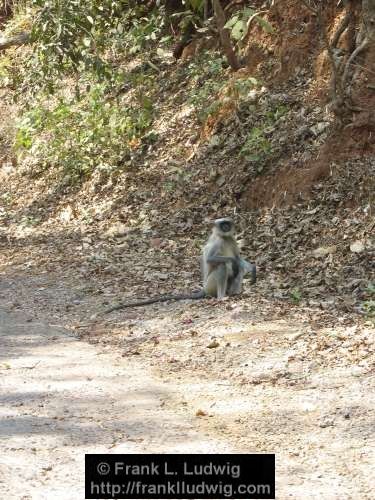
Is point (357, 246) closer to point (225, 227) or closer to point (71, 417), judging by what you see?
point (225, 227)

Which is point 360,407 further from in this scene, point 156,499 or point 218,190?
point 218,190

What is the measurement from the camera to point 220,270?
28.5 ft

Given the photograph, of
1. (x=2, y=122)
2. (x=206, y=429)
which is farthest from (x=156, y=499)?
(x=2, y=122)

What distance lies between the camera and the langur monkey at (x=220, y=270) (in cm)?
871

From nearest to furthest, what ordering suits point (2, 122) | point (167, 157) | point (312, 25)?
1. point (312, 25)
2. point (167, 157)
3. point (2, 122)

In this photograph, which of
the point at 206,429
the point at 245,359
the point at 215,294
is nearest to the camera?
the point at 206,429

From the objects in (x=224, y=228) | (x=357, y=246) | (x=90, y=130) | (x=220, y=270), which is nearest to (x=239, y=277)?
(x=220, y=270)

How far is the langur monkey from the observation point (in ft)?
28.6

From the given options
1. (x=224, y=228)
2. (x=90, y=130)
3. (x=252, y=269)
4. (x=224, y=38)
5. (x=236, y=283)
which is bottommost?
(x=236, y=283)

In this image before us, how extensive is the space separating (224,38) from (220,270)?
608 centimetres

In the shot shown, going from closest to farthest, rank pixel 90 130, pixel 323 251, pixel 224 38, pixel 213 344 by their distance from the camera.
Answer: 1. pixel 213 344
2. pixel 323 251
3. pixel 224 38
4. pixel 90 130

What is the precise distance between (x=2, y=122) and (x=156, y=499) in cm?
1677

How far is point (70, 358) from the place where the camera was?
7.03 meters

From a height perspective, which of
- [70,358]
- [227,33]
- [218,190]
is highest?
[227,33]
